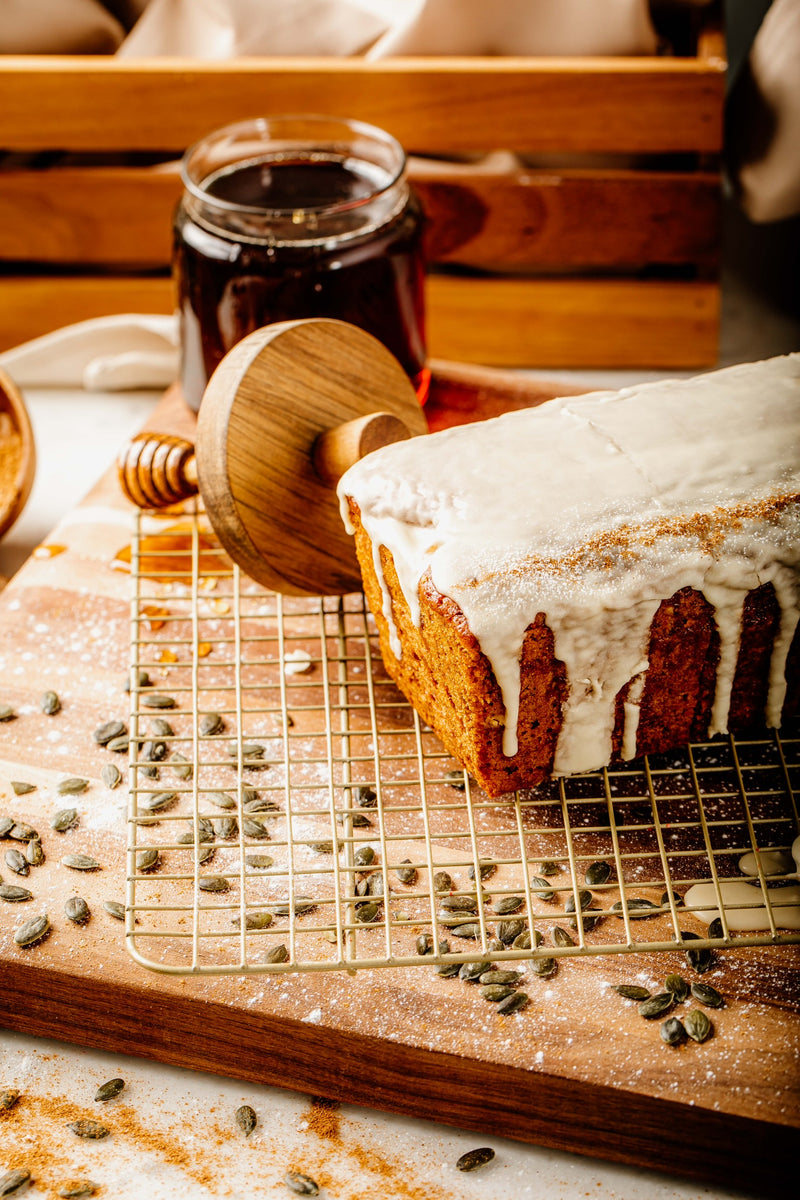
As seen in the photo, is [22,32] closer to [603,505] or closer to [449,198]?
[449,198]

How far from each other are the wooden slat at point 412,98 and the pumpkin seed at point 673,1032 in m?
1.76

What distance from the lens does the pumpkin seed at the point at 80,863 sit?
150 centimetres

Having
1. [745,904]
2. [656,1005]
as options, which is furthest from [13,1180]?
[745,904]

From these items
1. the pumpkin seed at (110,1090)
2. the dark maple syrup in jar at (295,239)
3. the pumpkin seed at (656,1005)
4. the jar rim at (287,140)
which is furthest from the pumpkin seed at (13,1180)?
the jar rim at (287,140)

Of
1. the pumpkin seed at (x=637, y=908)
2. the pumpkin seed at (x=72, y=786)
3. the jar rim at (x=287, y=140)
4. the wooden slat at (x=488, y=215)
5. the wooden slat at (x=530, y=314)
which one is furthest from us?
the wooden slat at (x=530, y=314)

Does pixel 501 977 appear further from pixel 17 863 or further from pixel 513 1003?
pixel 17 863

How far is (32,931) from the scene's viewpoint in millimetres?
1412

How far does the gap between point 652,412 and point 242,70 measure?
124 centimetres

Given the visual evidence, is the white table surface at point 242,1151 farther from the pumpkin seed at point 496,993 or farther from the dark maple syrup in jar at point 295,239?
the dark maple syrup in jar at point 295,239

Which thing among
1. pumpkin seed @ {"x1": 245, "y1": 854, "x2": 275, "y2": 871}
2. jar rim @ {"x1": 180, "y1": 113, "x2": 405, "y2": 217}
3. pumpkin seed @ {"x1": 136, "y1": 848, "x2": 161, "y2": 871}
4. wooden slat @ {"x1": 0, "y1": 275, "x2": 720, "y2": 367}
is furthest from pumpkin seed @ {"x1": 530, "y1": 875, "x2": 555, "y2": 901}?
wooden slat @ {"x1": 0, "y1": 275, "x2": 720, "y2": 367}

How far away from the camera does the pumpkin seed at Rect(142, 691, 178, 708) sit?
1696mm

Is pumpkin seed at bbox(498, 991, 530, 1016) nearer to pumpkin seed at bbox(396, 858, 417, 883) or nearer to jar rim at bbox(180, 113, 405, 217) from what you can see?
pumpkin seed at bbox(396, 858, 417, 883)

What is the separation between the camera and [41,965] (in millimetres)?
1376

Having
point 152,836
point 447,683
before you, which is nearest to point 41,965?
point 152,836
